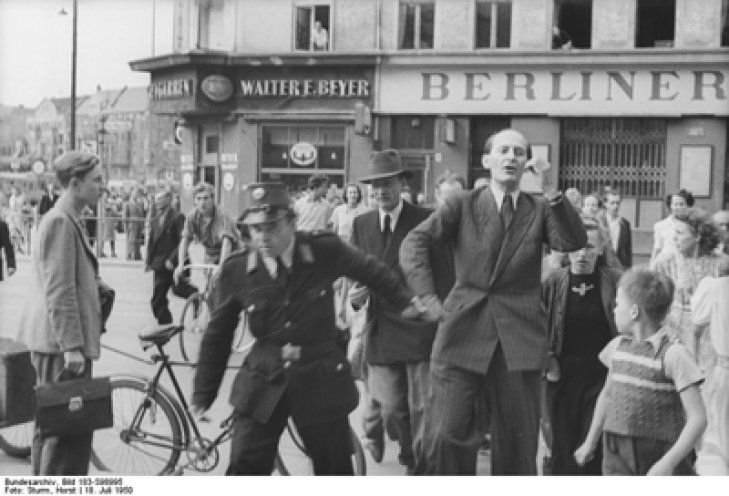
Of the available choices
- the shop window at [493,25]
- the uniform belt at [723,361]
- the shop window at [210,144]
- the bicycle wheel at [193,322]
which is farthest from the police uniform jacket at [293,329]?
the shop window at [210,144]

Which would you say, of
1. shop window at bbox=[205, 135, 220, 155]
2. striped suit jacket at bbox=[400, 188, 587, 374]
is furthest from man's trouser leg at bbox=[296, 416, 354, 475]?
shop window at bbox=[205, 135, 220, 155]

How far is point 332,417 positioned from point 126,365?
494 cm

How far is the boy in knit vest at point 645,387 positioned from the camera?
15.1 ft

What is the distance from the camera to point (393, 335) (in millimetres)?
6180

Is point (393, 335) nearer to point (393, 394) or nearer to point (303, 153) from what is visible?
point (393, 394)

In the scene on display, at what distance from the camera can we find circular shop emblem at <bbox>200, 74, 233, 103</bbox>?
1972 centimetres

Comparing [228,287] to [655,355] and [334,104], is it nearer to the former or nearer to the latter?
[655,355]

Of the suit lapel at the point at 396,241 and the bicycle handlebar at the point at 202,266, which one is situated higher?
the suit lapel at the point at 396,241

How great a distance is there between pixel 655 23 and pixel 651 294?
13.0 meters

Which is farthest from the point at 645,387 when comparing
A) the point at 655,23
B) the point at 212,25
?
the point at 212,25

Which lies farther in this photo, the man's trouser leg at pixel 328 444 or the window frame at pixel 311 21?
the window frame at pixel 311 21

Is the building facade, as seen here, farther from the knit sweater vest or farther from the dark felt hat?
the knit sweater vest

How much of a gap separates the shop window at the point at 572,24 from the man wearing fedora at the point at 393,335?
36.3 feet

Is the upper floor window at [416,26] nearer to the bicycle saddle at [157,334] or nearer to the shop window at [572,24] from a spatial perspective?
the shop window at [572,24]
